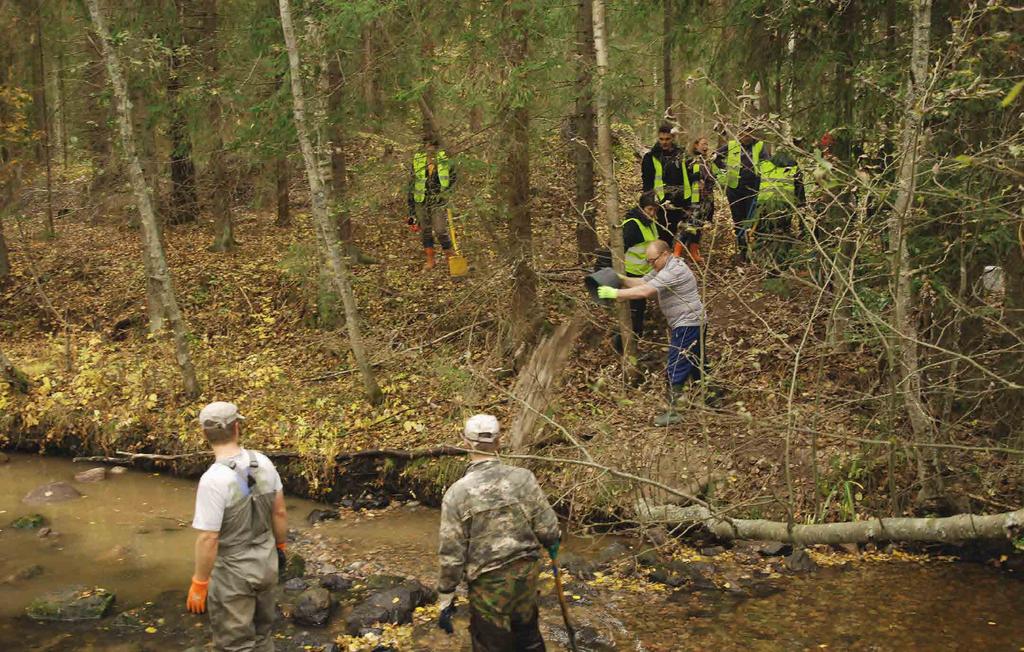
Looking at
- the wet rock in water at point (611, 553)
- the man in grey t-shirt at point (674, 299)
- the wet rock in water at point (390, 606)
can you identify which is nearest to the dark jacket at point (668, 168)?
the man in grey t-shirt at point (674, 299)

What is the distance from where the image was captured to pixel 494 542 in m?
5.47

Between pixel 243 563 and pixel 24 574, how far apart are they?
17.1 feet

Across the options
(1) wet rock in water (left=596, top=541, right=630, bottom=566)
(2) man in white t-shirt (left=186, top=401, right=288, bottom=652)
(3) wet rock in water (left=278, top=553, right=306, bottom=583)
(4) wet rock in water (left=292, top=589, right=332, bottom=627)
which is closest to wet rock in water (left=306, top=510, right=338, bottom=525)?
(3) wet rock in water (left=278, top=553, right=306, bottom=583)

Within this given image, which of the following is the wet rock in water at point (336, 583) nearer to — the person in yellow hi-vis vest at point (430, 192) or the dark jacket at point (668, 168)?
the person in yellow hi-vis vest at point (430, 192)

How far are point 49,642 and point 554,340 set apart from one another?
6490 mm

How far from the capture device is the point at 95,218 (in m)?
20.5

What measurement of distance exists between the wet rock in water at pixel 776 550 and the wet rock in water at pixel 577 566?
1689 millimetres

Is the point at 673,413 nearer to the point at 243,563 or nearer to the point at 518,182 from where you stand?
the point at 518,182

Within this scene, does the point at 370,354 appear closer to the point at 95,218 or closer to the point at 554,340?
the point at 554,340

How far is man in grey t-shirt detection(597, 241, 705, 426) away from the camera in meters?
9.32

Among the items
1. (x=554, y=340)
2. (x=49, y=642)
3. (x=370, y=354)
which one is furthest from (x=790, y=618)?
(x=370, y=354)

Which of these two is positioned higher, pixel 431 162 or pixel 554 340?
pixel 431 162

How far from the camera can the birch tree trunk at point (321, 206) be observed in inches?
426

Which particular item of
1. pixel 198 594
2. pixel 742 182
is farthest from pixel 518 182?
pixel 198 594
